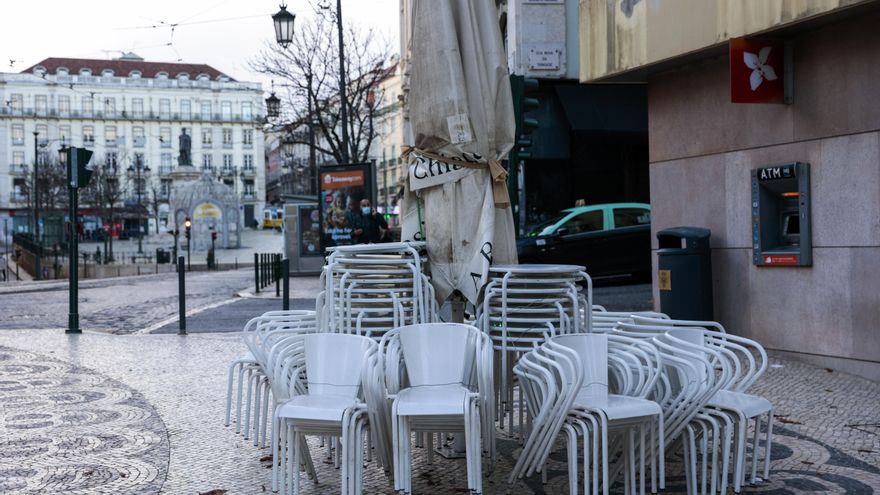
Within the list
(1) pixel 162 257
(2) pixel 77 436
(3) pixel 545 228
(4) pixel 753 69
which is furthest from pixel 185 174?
(2) pixel 77 436

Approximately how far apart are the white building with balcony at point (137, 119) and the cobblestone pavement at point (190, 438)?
93.6 meters

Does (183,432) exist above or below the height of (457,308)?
below

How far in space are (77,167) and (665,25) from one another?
825cm

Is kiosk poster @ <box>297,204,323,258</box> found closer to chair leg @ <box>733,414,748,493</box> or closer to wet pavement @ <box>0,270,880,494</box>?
wet pavement @ <box>0,270,880,494</box>

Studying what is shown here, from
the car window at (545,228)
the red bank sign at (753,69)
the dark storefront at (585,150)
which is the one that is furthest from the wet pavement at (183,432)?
the dark storefront at (585,150)

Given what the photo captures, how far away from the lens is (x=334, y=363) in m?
5.06

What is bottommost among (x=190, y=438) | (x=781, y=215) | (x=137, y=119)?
(x=190, y=438)

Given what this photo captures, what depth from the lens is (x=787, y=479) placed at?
5.21 metres

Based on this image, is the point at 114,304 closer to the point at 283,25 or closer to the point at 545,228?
the point at 283,25

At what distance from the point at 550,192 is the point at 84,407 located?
1711 centimetres

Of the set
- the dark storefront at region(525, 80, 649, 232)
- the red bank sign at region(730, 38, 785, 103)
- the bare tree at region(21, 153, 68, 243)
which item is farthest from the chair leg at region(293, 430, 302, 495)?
the bare tree at region(21, 153, 68, 243)

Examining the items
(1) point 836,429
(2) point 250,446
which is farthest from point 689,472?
(2) point 250,446

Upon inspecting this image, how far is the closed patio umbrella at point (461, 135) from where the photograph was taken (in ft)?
19.2

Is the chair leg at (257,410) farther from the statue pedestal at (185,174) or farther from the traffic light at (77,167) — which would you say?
the statue pedestal at (185,174)
